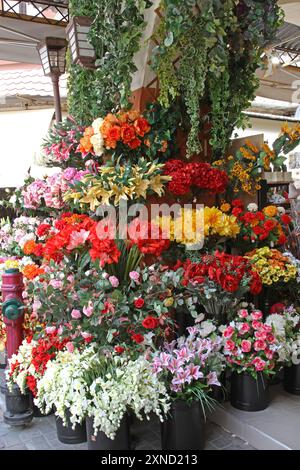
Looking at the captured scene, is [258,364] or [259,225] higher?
[259,225]

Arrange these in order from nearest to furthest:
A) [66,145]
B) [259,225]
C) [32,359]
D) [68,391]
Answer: [68,391] < [32,359] < [259,225] < [66,145]

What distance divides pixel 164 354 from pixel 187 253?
0.90 metres

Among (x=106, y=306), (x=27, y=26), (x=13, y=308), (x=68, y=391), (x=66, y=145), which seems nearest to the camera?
(x=68, y=391)

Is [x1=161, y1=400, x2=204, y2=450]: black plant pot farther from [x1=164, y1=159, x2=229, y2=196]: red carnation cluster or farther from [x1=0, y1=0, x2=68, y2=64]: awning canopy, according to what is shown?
[x1=0, y1=0, x2=68, y2=64]: awning canopy

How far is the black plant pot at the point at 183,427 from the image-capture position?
107 inches

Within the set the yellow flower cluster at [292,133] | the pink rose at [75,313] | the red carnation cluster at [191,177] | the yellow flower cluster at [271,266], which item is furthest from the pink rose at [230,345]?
the yellow flower cluster at [292,133]

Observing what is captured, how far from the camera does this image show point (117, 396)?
101 inches

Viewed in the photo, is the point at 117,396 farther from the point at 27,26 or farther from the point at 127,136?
the point at 27,26

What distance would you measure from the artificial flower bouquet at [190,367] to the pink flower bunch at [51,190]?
56.7 inches

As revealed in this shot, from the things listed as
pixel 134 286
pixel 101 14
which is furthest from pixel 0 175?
pixel 134 286

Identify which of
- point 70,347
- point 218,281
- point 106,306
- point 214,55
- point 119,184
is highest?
point 214,55

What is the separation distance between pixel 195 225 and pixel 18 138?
8661 millimetres

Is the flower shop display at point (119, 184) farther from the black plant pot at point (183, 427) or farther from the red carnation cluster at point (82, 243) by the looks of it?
the black plant pot at point (183, 427)

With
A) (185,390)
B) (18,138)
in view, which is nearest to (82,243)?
(185,390)
